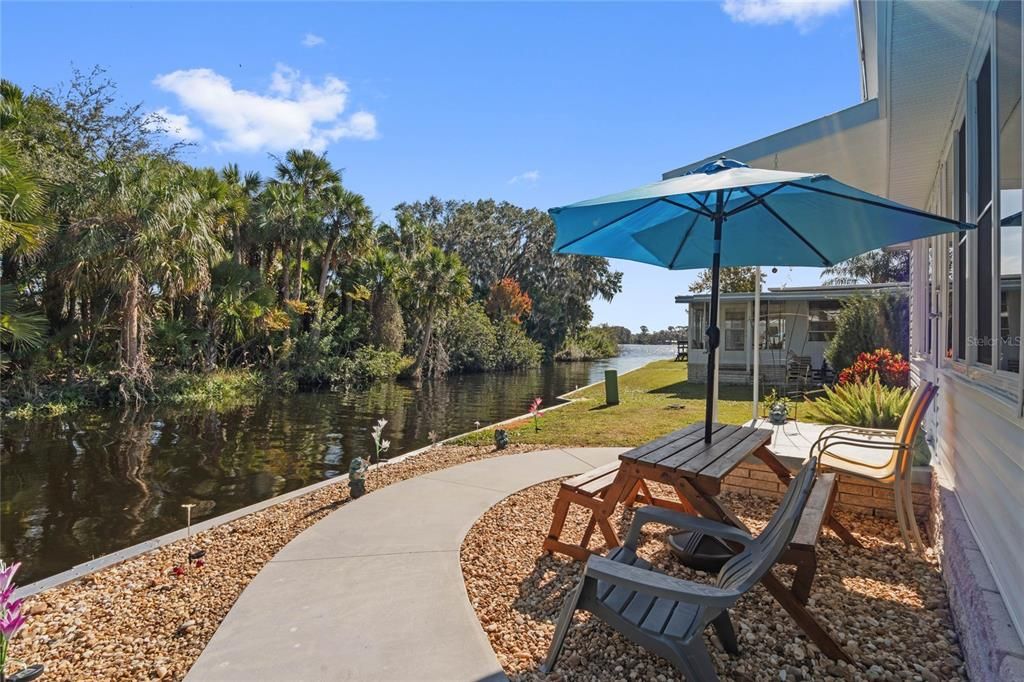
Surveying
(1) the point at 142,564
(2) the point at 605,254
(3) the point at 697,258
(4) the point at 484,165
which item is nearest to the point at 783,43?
(3) the point at 697,258

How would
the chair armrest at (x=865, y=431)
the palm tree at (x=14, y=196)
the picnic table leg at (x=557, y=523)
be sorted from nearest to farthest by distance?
the picnic table leg at (x=557, y=523)
the chair armrest at (x=865, y=431)
the palm tree at (x=14, y=196)

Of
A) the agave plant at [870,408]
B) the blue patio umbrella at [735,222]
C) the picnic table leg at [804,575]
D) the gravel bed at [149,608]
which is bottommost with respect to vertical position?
the gravel bed at [149,608]

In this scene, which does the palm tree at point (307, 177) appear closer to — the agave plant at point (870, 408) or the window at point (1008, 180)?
the agave plant at point (870, 408)

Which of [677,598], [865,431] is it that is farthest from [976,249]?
[677,598]

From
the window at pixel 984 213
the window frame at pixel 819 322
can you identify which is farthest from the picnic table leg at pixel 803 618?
the window frame at pixel 819 322

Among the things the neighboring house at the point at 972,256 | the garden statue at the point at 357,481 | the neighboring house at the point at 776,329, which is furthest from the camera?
the neighboring house at the point at 776,329

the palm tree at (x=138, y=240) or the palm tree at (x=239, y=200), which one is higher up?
the palm tree at (x=239, y=200)

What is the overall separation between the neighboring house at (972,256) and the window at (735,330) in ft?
42.5

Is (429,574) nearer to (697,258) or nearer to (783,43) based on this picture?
(697,258)

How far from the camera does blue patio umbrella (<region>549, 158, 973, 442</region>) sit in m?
2.96

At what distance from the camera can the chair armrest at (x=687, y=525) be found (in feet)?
8.50

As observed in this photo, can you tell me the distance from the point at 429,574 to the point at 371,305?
78.0 feet

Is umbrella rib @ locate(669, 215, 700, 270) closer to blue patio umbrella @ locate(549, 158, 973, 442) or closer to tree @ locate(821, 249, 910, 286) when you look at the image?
blue patio umbrella @ locate(549, 158, 973, 442)

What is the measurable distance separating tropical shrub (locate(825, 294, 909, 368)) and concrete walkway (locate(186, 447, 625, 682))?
39.3ft
